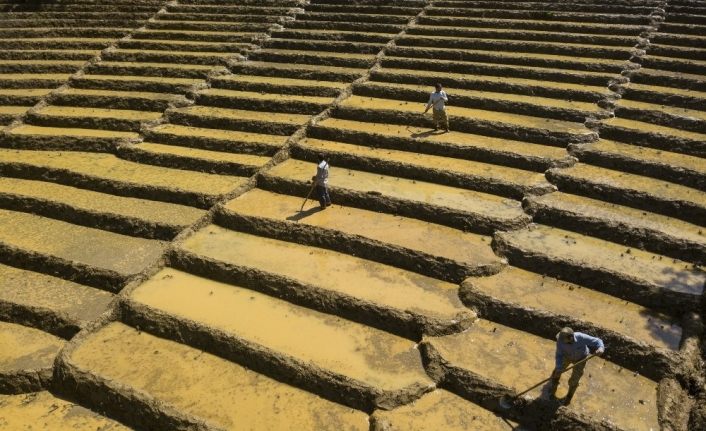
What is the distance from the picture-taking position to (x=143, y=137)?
1104cm

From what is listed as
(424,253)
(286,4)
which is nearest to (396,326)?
(424,253)

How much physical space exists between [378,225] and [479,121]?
3561 mm

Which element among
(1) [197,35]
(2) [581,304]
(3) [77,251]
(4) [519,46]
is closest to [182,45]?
(1) [197,35]

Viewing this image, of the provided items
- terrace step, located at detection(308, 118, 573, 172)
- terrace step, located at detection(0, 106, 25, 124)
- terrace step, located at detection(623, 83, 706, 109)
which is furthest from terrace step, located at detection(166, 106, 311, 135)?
terrace step, located at detection(623, 83, 706, 109)

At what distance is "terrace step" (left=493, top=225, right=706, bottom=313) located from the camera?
648cm

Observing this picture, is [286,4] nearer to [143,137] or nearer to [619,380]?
[143,137]

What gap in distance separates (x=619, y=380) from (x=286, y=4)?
14430mm

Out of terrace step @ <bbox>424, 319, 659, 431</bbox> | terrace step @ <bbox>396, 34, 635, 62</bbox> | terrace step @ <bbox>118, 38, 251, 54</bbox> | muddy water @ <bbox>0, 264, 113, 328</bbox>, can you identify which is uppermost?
terrace step @ <bbox>396, 34, 635, 62</bbox>

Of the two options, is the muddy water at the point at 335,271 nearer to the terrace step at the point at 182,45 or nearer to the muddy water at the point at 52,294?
the muddy water at the point at 52,294

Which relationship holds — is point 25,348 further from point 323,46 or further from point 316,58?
point 323,46

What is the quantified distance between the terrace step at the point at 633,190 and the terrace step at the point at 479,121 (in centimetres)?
91

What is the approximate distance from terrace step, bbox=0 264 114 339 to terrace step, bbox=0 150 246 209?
215 cm

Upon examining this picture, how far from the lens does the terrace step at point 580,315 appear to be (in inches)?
227

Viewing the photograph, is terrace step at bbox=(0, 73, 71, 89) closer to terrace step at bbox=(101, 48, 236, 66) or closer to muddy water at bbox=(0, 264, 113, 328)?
terrace step at bbox=(101, 48, 236, 66)
